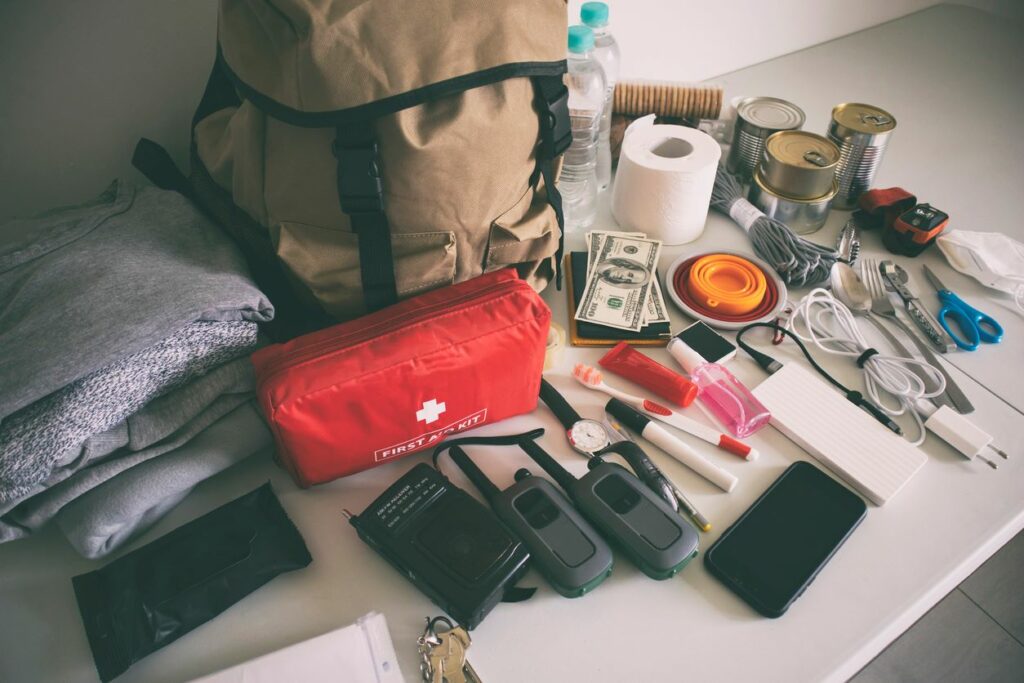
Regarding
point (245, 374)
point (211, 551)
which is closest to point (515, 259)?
point (245, 374)

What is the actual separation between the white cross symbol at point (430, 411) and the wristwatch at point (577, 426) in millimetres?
140

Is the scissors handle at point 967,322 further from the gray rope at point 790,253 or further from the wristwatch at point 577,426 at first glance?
the wristwatch at point 577,426

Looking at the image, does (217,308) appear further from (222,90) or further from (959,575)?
(959,575)

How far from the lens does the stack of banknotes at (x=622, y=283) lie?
85cm

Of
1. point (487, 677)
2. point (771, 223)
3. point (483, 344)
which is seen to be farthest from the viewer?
point (771, 223)

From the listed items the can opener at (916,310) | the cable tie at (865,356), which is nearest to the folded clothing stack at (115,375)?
the cable tie at (865,356)

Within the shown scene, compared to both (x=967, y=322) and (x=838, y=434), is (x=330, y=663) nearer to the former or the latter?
(x=838, y=434)

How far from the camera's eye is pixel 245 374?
0.68 m

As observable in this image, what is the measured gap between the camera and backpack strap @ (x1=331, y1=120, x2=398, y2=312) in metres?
0.64

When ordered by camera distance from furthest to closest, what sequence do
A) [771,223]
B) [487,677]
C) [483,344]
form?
[771,223] → [483,344] → [487,677]

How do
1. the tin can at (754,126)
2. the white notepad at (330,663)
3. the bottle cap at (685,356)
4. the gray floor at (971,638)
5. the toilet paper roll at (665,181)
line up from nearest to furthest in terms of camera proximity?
the white notepad at (330,663) → the bottle cap at (685,356) → the toilet paper roll at (665,181) → the tin can at (754,126) → the gray floor at (971,638)

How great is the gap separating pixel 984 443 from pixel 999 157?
674 millimetres

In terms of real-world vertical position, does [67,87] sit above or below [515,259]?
above

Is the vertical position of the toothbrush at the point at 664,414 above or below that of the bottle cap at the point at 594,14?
below
